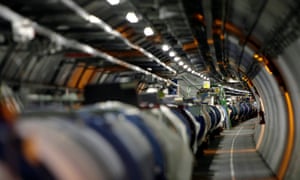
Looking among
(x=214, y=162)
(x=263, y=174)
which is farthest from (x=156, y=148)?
(x=214, y=162)

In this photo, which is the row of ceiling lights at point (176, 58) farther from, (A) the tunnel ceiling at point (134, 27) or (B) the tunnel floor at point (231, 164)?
(B) the tunnel floor at point (231, 164)

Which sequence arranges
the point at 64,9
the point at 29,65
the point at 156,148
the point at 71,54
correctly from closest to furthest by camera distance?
1. the point at 156,148
2. the point at 64,9
3. the point at 29,65
4. the point at 71,54

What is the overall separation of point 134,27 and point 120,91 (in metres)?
8.02

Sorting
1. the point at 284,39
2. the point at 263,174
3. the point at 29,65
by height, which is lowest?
the point at 263,174

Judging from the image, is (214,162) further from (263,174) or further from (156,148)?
(156,148)

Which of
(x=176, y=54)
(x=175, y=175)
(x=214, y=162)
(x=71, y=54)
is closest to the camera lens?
(x=175, y=175)

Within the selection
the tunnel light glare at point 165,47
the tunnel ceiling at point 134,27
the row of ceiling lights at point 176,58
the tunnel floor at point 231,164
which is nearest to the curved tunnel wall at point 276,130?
the tunnel floor at point 231,164

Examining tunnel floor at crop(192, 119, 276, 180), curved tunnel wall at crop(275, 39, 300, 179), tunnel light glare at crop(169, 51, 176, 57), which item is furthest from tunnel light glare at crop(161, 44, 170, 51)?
curved tunnel wall at crop(275, 39, 300, 179)

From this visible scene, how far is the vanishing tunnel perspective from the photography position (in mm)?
3590

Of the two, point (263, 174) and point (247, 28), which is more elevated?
point (247, 28)

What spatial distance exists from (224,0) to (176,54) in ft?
36.6

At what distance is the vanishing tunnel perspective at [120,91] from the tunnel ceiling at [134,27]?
0.03 meters

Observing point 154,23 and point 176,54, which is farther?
point 176,54

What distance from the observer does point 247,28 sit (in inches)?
493
